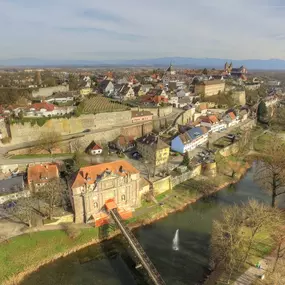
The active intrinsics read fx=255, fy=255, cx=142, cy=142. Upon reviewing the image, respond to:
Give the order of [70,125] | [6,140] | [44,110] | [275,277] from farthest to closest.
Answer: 1. [44,110]
2. [70,125]
3. [6,140]
4. [275,277]

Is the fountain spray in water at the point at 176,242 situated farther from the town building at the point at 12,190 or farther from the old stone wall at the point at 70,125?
the old stone wall at the point at 70,125

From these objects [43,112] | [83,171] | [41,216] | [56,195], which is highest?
[43,112]

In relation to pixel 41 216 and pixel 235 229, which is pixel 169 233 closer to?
pixel 235 229

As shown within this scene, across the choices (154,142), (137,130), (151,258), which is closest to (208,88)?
(137,130)

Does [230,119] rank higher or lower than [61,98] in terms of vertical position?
lower

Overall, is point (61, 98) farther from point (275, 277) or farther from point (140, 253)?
point (275, 277)

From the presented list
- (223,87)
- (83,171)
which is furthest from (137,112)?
(223,87)
